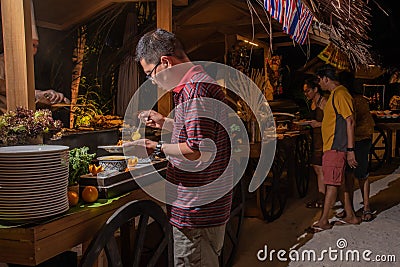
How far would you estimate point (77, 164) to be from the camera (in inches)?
84.4

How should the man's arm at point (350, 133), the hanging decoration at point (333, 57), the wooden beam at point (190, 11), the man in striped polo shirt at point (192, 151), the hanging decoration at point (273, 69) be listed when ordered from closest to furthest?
the man in striped polo shirt at point (192, 151) < the man's arm at point (350, 133) < the wooden beam at point (190, 11) < the hanging decoration at point (333, 57) < the hanging decoration at point (273, 69)

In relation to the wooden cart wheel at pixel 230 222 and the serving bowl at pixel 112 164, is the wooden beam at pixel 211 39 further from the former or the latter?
the serving bowl at pixel 112 164

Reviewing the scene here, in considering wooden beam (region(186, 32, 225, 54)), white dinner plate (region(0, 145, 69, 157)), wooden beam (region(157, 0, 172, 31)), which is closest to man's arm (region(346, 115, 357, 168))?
wooden beam (region(157, 0, 172, 31))

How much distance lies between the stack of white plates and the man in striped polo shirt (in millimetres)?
603

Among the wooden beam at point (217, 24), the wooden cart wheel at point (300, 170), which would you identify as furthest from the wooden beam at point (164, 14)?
the wooden cart wheel at point (300, 170)

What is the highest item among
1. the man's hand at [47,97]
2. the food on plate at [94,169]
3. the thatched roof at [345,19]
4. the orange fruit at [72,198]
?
A: the thatched roof at [345,19]

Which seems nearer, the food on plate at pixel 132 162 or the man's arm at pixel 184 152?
the man's arm at pixel 184 152

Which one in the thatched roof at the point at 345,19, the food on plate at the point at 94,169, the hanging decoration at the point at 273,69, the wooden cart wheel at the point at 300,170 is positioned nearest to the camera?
the food on plate at the point at 94,169

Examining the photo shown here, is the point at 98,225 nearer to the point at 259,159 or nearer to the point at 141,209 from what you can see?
the point at 141,209

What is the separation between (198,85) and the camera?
2.01 m

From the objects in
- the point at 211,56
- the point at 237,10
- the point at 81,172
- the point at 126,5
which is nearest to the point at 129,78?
the point at 126,5

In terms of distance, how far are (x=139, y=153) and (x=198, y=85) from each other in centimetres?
81

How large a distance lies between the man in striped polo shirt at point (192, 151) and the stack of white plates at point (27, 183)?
0.60m

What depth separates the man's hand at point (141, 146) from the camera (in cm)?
227
